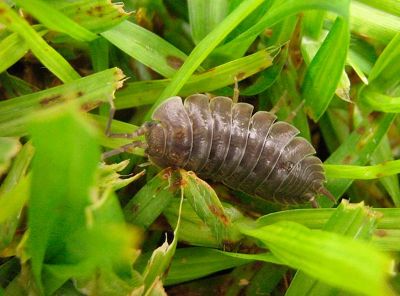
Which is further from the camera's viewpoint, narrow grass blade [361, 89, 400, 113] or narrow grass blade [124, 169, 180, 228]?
narrow grass blade [361, 89, 400, 113]

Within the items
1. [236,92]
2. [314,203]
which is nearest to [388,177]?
[314,203]

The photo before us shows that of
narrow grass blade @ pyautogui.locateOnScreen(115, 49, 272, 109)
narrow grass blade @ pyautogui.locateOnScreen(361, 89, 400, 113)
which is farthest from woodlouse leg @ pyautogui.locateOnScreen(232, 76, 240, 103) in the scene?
narrow grass blade @ pyautogui.locateOnScreen(361, 89, 400, 113)

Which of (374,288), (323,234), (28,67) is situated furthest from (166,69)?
(374,288)

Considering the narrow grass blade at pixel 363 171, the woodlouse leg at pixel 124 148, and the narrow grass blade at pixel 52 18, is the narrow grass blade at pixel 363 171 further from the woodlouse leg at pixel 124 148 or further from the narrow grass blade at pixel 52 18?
the narrow grass blade at pixel 52 18

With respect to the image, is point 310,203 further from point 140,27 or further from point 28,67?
point 28,67

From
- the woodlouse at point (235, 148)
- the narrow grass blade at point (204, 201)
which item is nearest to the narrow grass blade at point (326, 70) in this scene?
the woodlouse at point (235, 148)

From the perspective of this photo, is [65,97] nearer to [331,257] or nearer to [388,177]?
[331,257]

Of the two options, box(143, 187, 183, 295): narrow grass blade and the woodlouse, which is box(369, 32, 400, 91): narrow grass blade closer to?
the woodlouse
